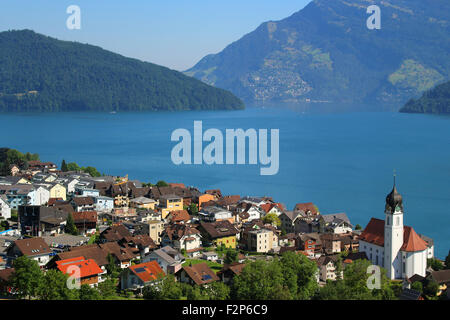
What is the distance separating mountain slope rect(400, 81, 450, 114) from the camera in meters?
89.1

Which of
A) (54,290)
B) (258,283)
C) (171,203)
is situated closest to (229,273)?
(258,283)

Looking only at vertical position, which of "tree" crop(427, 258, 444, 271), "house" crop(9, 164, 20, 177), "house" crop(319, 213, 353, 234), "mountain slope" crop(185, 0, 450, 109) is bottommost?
"tree" crop(427, 258, 444, 271)

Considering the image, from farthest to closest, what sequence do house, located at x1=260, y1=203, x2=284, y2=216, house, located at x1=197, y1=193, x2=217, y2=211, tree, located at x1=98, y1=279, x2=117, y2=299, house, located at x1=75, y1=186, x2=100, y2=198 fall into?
1. house, located at x1=197, y1=193, x2=217, y2=211
2. house, located at x1=75, y1=186, x2=100, y2=198
3. house, located at x1=260, y1=203, x2=284, y2=216
4. tree, located at x1=98, y1=279, x2=117, y2=299

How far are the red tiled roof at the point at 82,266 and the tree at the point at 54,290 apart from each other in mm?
1285

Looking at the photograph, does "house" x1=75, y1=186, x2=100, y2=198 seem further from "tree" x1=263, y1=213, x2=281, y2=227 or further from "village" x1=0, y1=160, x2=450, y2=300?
"tree" x1=263, y1=213, x2=281, y2=227

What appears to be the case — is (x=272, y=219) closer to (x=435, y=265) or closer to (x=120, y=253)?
(x=435, y=265)

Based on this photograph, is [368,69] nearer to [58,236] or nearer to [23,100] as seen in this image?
[23,100]

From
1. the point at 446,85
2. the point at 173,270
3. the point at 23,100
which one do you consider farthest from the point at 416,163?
the point at 23,100

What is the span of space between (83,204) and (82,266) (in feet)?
26.0

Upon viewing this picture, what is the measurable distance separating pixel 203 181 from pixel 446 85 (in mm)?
74926

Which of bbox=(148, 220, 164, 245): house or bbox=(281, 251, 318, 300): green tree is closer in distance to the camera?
bbox=(281, 251, 318, 300): green tree

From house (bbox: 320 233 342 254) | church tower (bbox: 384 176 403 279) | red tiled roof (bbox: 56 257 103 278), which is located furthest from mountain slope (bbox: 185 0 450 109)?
red tiled roof (bbox: 56 257 103 278)

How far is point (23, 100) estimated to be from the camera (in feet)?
324

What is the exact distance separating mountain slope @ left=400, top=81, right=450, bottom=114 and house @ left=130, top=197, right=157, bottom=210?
255 ft
